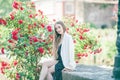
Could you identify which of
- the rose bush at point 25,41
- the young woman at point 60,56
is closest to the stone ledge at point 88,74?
the young woman at point 60,56

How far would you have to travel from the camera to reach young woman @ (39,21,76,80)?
8.68 m

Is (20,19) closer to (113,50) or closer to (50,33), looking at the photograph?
Answer: (50,33)

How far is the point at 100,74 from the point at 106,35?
11.9 m

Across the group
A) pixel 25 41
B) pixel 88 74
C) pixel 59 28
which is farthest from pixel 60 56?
pixel 25 41

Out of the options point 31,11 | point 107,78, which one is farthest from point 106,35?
point 107,78

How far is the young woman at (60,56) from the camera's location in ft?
28.5

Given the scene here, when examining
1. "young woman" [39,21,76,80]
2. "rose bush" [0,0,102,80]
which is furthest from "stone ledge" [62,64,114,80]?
"rose bush" [0,0,102,80]

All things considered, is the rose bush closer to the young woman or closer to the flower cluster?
the flower cluster

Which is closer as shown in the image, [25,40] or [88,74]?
[88,74]

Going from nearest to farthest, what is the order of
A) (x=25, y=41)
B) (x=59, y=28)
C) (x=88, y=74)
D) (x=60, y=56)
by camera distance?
(x=88, y=74) → (x=59, y=28) → (x=60, y=56) → (x=25, y=41)

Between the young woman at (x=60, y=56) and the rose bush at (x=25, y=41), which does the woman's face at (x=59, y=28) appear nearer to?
the young woman at (x=60, y=56)

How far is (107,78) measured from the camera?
318 inches

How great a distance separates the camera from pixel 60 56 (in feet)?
29.2

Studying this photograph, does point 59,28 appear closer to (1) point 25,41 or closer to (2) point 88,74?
(1) point 25,41
